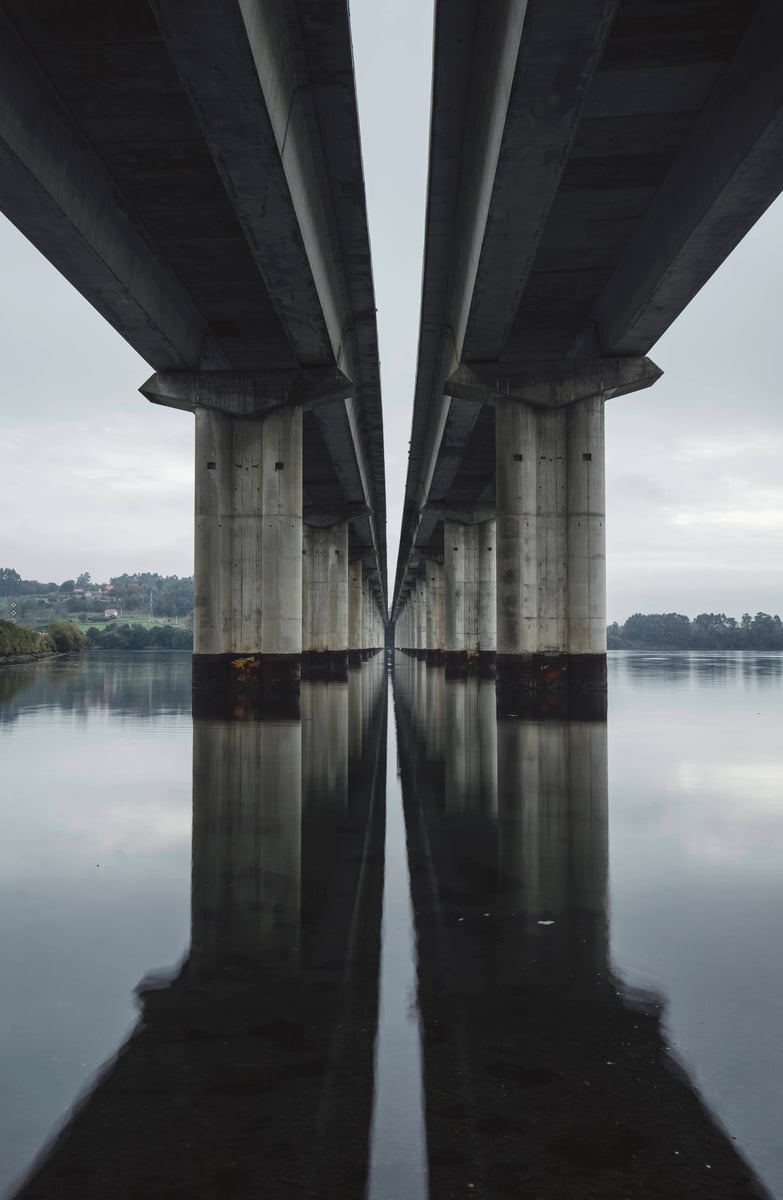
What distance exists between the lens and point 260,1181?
251 centimetres

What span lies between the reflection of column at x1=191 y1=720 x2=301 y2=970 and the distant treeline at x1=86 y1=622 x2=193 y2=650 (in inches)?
5110

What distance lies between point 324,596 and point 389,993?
4720 cm

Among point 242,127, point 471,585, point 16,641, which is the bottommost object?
point 16,641

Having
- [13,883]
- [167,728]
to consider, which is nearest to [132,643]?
[167,728]

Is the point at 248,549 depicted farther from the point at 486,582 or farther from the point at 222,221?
the point at 486,582

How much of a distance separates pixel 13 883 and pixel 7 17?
12.1 meters

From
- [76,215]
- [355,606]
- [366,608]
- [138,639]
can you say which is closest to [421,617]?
[366,608]

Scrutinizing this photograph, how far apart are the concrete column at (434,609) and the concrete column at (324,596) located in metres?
16.8

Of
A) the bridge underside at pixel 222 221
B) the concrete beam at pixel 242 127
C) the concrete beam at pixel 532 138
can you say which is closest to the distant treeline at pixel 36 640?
the bridge underside at pixel 222 221

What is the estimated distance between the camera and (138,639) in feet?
459

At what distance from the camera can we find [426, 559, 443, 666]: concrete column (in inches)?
2685

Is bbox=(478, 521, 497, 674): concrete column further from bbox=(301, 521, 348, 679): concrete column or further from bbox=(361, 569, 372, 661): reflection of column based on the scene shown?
bbox=(361, 569, 372, 661): reflection of column

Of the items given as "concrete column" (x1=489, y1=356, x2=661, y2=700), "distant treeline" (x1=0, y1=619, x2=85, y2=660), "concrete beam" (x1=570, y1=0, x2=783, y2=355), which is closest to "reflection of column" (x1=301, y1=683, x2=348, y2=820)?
"concrete column" (x1=489, y1=356, x2=661, y2=700)

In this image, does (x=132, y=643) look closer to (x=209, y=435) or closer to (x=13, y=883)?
(x=209, y=435)
